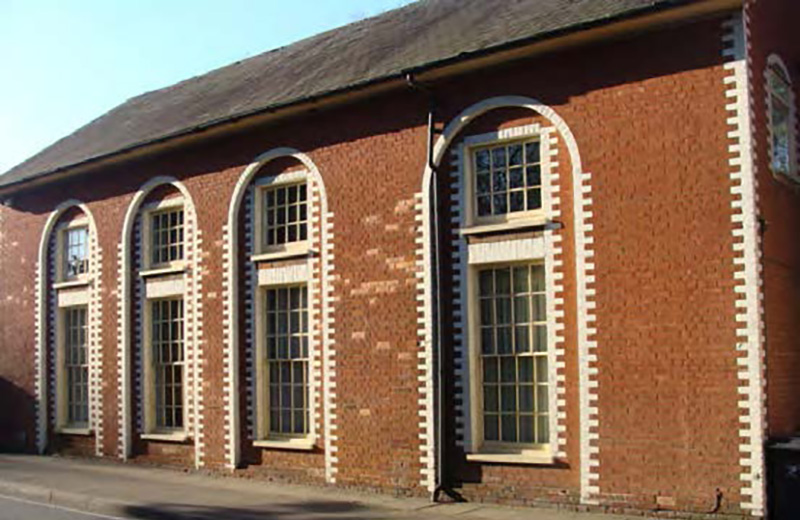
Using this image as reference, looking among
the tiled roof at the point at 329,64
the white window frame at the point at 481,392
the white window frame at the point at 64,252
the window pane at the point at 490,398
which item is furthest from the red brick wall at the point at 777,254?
the white window frame at the point at 64,252

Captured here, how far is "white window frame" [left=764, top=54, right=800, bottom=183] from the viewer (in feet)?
41.3

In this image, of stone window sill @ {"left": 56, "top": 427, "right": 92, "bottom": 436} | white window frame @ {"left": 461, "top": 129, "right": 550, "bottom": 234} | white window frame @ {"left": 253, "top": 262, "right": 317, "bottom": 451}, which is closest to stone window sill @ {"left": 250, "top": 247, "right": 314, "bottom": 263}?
white window frame @ {"left": 253, "top": 262, "right": 317, "bottom": 451}

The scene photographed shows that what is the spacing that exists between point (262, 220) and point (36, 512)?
20.0 feet

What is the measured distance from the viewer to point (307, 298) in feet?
53.6

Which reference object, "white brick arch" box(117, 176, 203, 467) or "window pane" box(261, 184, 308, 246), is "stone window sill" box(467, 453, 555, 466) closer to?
"window pane" box(261, 184, 308, 246)

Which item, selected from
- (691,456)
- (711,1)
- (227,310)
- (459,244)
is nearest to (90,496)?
(227,310)

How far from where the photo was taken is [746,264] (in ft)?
37.3

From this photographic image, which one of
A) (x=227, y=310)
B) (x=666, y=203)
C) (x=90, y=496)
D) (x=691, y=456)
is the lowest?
(x=90, y=496)

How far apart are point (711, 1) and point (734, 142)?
1.69 m

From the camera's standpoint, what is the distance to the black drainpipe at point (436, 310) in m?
13.8

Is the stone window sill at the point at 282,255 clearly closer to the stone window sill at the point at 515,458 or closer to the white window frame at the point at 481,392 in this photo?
the white window frame at the point at 481,392

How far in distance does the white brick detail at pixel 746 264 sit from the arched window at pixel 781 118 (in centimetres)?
127

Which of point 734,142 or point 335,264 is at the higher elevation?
point 734,142

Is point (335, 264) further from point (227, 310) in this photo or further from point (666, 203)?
point (666, 203)
